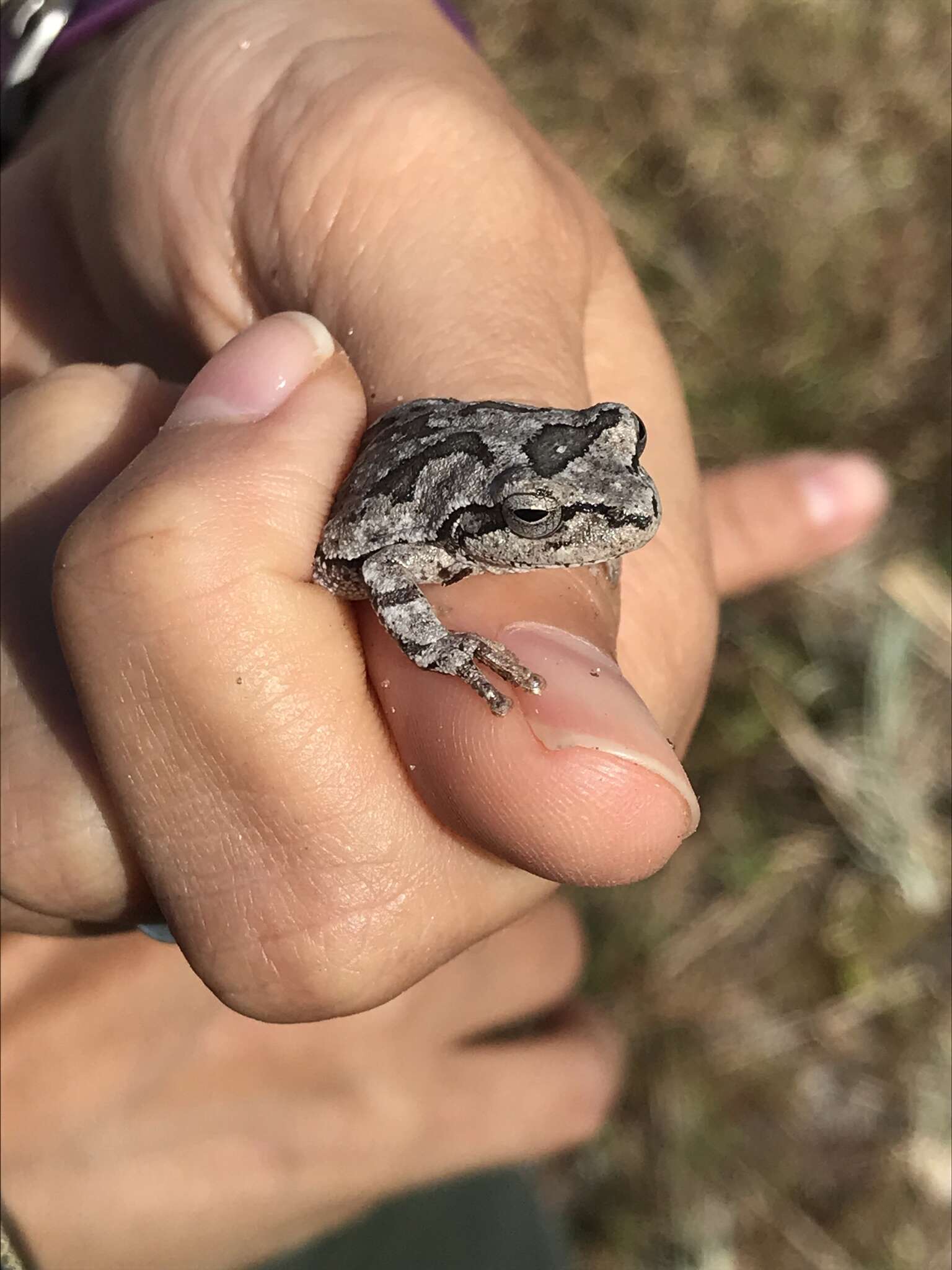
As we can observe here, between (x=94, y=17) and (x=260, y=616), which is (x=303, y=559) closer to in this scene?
(x=260, y=616)

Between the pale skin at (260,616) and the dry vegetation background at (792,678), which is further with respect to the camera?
the dry vegetation background at (792,678)

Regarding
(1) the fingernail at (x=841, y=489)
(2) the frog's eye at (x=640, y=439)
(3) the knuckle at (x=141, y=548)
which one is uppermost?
(3) the knuckle at (x=141, y=548)

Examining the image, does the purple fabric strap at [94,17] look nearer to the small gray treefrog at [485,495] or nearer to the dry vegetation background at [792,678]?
the small gray treefrog at [485,495]

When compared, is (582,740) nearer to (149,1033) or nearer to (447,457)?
(447,457)

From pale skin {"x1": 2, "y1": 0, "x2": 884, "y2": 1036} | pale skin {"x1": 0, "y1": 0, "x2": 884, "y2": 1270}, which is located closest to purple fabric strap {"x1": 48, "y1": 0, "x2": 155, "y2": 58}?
pale skin {"x1": 0, "y1": 0, "x2": 884, "y2": 1270}

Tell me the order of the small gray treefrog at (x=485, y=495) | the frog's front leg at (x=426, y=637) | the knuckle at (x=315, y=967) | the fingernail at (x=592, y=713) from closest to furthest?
the fingernail at (x=592, y=713) < the frog's front leg at (x=426, y=637) < the knuckle at (x=315, y=967) < the small gray treefrog at (x=485, y=495)

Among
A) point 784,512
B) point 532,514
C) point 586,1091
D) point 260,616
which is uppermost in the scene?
point 260,616

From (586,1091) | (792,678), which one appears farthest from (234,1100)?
(792,678)

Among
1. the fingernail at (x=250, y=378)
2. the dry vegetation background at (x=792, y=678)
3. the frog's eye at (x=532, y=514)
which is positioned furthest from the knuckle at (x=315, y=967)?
the dry vegetation background at (x=792, y=678)
